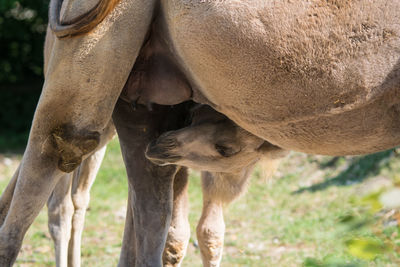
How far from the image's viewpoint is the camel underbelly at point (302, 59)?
2166 millimetres

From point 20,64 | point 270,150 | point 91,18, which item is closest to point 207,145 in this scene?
point 270,150

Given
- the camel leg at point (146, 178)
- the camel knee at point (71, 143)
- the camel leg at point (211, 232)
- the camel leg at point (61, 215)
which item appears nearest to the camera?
the camel knee at point (71, 143)

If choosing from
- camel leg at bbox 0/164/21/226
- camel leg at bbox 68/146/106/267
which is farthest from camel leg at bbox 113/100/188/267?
camel leg at bbox 68/146/106/267

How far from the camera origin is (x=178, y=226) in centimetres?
375

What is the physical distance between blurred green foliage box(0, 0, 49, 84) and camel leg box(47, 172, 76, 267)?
761 cm

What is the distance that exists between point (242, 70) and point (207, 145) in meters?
0.71

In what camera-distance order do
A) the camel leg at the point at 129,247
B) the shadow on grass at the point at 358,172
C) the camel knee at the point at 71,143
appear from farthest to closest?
the shadow on grass at the point at 358,172
the camel leg at the point at 129,247
the camel knee at the point at 71,143

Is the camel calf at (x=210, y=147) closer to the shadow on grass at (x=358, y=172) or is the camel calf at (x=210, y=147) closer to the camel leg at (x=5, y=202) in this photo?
the camel leg at (x=5, y=202)

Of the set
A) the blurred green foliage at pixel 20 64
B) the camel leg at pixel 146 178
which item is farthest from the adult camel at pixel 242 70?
the blurred green foliage at pixel 20 64

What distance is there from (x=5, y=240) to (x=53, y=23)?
0.97 meters

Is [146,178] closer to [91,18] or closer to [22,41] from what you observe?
[91,18]

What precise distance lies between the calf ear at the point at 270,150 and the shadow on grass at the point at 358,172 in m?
5.05

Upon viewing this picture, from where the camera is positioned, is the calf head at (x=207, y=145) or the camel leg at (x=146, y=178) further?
the camel leg at (x=146, y=178)

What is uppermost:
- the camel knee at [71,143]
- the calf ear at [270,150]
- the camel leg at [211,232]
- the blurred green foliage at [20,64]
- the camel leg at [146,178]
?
the camel knee at [71,143]
